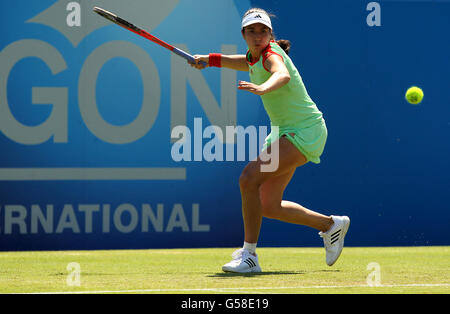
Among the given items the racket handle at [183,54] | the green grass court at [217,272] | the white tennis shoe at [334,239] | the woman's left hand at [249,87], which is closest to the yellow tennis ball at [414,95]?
the green grass court at [217,272]

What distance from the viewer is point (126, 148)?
22.9ft

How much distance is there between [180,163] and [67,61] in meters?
1.29

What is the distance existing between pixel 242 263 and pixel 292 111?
0.93m

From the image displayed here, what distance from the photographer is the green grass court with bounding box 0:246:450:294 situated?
4012mm

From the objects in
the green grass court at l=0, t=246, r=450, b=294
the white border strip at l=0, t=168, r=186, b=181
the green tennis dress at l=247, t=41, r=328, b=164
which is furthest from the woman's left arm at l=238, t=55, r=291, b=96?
the white border strip at l=0, t=168, r=186, b=181

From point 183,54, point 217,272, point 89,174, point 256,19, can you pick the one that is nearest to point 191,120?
point 89,174

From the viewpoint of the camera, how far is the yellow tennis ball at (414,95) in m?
7.20

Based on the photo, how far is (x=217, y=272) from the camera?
4.93 meters

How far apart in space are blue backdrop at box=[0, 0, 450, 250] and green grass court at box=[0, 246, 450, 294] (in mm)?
289

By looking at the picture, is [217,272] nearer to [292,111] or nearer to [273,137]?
[273,137]

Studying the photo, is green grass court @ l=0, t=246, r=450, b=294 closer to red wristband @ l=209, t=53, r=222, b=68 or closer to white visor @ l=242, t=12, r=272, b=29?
red wristband @ l=209, t=53, r=222, b=68

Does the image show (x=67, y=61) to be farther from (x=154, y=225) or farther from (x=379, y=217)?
(x=379, y=217)

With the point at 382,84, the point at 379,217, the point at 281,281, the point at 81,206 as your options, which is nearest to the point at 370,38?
the point at 382,84

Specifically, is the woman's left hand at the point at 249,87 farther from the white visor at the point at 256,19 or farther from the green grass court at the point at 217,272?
the green grass court at the point at 217,272
